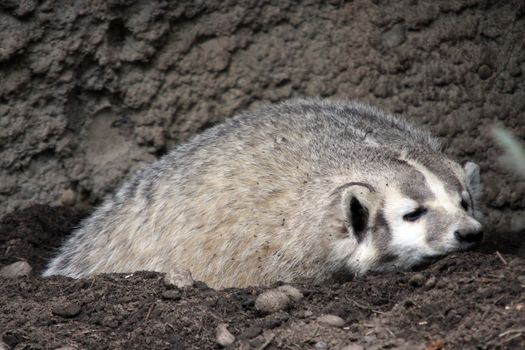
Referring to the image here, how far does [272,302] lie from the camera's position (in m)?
4.48

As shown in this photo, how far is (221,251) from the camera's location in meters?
5.50

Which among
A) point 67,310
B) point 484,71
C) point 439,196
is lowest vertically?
point 67,310

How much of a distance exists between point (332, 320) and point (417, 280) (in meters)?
0.51

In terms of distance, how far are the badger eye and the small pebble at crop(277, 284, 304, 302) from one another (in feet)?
2.60

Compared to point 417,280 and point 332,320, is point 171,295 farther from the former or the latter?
point 417,280

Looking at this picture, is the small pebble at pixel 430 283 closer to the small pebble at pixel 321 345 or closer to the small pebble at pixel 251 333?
the small pebble at pixel 321 345

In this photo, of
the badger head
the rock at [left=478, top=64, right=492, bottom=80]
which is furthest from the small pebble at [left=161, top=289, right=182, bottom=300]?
the rock at [left=478, top=64, right=492, bottom=80]

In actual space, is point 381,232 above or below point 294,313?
above

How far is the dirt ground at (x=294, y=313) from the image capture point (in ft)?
12.9

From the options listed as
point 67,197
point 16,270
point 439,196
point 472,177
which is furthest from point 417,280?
point 67,197

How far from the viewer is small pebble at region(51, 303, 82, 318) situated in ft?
15.2

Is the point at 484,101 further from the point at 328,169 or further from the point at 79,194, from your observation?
the point at 79,194

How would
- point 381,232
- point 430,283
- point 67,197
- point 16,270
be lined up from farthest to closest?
point 67,197 < point 16,270 < point 381,232 < point 430,283

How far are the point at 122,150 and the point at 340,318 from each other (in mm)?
3360
